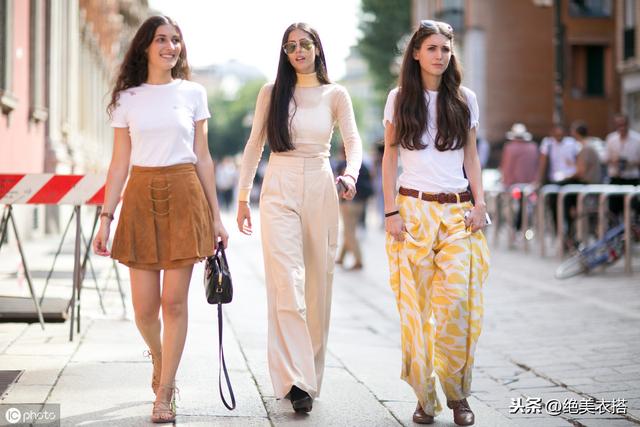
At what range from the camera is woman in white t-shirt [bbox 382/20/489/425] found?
16.4ft

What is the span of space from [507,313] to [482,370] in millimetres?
2801

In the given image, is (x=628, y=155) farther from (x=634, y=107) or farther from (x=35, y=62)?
(x=634, y=107)

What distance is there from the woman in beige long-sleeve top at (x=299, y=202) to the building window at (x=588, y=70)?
36010 millimetres

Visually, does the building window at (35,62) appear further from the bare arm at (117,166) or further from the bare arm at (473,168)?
the bare arm at (473,168)

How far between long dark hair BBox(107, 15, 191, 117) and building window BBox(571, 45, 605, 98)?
1440 inches

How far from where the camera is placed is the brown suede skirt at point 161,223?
15.7ft

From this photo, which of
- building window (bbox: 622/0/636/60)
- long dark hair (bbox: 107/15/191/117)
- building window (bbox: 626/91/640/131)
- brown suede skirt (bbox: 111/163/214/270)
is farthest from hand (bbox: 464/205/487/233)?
building window (bbox: 622/0/636/60)

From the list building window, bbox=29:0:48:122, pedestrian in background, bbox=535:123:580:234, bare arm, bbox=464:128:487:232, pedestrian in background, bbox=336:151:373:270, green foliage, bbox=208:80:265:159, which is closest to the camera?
bare arm, bbox=464:128:487:232

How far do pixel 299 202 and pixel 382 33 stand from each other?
1953 inches

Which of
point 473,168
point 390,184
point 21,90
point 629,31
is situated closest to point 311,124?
point 390,184

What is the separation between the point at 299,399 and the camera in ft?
16.6

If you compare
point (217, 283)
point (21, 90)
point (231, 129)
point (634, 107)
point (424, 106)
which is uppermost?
point (231, 129)

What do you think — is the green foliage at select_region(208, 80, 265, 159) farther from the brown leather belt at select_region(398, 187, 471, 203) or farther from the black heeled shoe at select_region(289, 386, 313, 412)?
the black heeled shoe at select_region(289, 386, 313, 412)

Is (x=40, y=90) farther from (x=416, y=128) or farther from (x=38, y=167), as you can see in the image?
(x=416, y=128)
